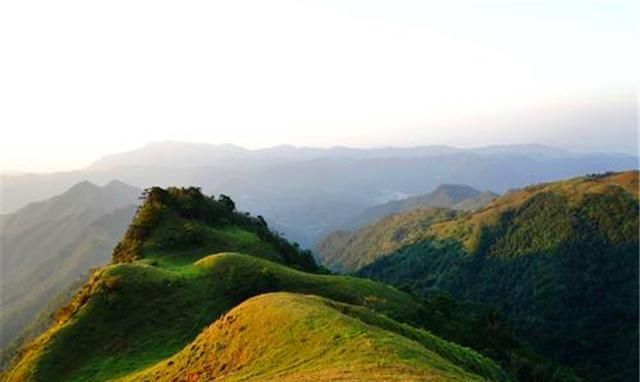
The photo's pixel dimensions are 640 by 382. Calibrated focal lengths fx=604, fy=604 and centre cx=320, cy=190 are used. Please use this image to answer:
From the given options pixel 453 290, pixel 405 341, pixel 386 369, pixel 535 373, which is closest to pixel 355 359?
pixel 386 369

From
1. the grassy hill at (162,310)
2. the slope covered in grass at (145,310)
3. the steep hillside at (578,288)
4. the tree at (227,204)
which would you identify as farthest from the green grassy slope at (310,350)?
the steep hillside at (578,288)

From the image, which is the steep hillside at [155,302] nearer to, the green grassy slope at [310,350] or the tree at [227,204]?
the green grassy slope at [310,350]

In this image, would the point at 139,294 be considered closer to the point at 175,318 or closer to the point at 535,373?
the point at 175,318

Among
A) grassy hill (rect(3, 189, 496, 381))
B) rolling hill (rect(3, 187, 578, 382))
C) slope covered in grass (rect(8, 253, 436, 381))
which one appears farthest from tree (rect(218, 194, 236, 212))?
slope covered in grass (rect(8, 253, 436, 381))

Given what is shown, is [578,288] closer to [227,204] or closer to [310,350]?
[227,204]

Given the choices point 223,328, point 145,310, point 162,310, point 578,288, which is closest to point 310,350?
point 223,328
